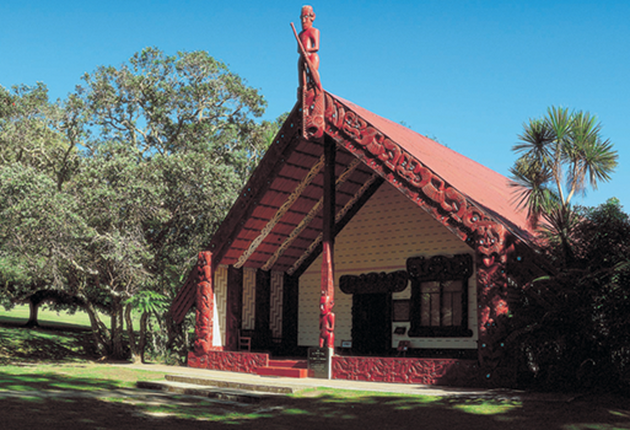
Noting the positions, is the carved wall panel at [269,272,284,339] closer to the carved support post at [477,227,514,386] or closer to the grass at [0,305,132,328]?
the carved support post at [477,227,514,386]

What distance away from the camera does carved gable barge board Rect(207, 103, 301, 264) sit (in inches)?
643

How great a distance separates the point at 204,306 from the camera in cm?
1800

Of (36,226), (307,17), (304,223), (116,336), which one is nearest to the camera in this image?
(307,17)

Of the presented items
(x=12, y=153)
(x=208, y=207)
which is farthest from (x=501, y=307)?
(x=12, y=153)

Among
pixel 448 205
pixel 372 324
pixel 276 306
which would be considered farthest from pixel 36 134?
pixel 448 205

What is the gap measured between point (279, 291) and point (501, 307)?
962 centimetres

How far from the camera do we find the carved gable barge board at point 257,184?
53.6ft

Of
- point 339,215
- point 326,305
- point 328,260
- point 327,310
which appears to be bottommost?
point 327,310

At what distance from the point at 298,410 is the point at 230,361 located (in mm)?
7042

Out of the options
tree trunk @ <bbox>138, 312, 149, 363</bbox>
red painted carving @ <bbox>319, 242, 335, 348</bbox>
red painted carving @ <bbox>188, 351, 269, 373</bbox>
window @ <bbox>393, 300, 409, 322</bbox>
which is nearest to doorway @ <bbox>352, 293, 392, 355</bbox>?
window @ <bbox>393, 300, 409, 322</bbox>

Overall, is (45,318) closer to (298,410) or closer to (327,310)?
(327,310)

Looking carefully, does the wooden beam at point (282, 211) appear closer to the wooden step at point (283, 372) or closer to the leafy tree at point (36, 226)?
the wooden step at point (283, 372)

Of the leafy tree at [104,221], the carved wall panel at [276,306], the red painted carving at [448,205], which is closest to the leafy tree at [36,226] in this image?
the leafy tree at [104,221]

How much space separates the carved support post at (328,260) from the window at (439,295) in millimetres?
3356
